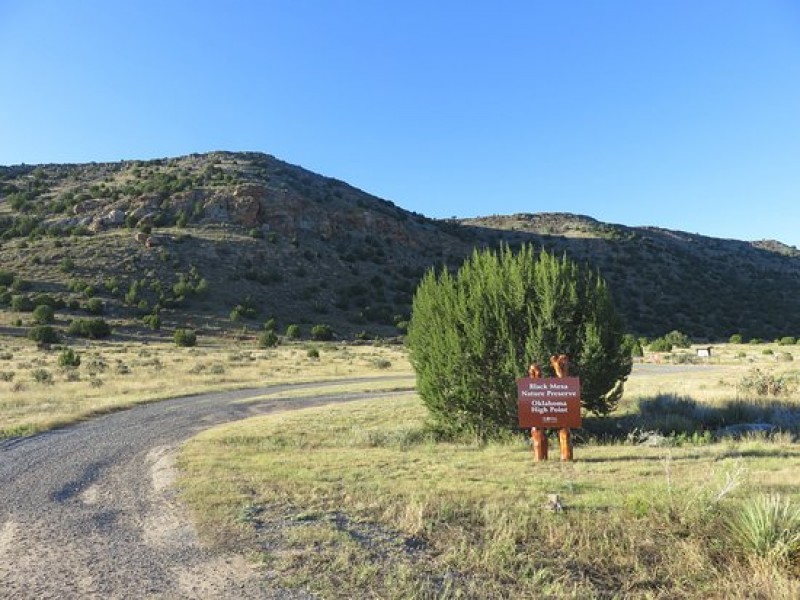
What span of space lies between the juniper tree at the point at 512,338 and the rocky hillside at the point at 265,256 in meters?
44.2

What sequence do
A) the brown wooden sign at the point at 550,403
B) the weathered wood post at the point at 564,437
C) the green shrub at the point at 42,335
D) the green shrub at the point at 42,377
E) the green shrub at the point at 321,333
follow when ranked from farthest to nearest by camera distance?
the green shrub at the point at 321,333 < the green shrub at the point at 42,335 < the green shrub at the point at 42,377 < the weathered wood post at the point at 564,437 < the brown wooden sign at the point at 550,403

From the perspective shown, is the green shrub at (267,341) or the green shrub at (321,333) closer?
the green shrub at (267,341)

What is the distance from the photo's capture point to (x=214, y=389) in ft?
91.0

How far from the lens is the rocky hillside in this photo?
60.7m

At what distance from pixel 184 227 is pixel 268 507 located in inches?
2848

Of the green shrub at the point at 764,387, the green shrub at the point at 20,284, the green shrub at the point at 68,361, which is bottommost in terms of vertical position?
the green shrub at the point at 68,361

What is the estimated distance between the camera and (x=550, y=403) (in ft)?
37.2

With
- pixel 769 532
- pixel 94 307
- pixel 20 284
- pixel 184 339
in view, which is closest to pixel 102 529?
pixel 769 532

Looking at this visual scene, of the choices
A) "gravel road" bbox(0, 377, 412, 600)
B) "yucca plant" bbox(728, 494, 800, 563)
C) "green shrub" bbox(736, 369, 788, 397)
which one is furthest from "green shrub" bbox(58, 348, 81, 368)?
"yucca plant" bbox(728, 494, 800, 563)

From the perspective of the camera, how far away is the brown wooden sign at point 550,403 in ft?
37.0

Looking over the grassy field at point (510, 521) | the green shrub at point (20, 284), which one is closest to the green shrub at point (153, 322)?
the green shrub at point (20, 284)

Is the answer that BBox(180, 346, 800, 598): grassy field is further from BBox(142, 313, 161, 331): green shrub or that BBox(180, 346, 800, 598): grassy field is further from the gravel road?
BBox(142, 313, 161, 331): green shrub

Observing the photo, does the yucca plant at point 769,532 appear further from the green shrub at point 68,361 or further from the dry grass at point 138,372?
the green shrub at point 68,361

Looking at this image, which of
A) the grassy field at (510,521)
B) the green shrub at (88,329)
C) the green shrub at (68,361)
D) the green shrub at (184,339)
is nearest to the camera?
the grassy field at (510,521)
